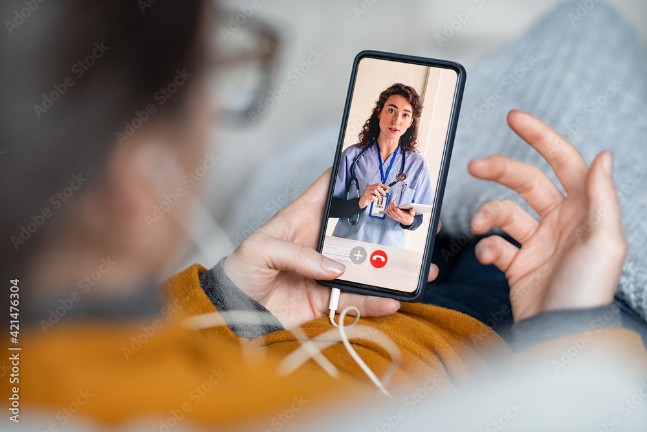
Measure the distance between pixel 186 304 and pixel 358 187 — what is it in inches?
6.7

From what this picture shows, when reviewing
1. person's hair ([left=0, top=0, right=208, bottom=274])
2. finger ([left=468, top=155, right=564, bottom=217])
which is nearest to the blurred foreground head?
person's hair ([left=0, top=0, right=208, bottom=274])

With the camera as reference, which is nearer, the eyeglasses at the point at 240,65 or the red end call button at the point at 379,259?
the red end call button at the point at 379,259

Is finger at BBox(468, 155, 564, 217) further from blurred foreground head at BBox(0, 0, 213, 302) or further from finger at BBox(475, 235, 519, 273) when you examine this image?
blurred foreground head at BBox(0, 0, 213, 302)

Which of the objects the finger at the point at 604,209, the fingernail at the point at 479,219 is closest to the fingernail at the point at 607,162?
the finger at the point at 604,209

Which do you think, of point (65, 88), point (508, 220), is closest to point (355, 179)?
point (508, 220)

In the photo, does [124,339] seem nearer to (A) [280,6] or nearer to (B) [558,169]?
(B) [558,169]

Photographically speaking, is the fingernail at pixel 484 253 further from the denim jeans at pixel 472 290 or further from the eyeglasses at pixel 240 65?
the eyeglasses at pixel 240 65

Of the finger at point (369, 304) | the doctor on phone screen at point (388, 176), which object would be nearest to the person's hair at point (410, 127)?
the doctor on phone screen at point (388, 176)

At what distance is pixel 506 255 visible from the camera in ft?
1.62

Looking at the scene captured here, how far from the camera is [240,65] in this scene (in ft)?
2.39

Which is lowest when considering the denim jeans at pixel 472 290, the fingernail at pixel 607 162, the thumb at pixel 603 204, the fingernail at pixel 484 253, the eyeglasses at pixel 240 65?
the denim jeans at pixel 472 290

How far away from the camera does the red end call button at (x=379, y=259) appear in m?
0.49

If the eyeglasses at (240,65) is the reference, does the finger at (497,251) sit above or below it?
below

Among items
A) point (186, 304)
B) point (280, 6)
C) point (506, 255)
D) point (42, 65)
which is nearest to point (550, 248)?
point (506, 255)
